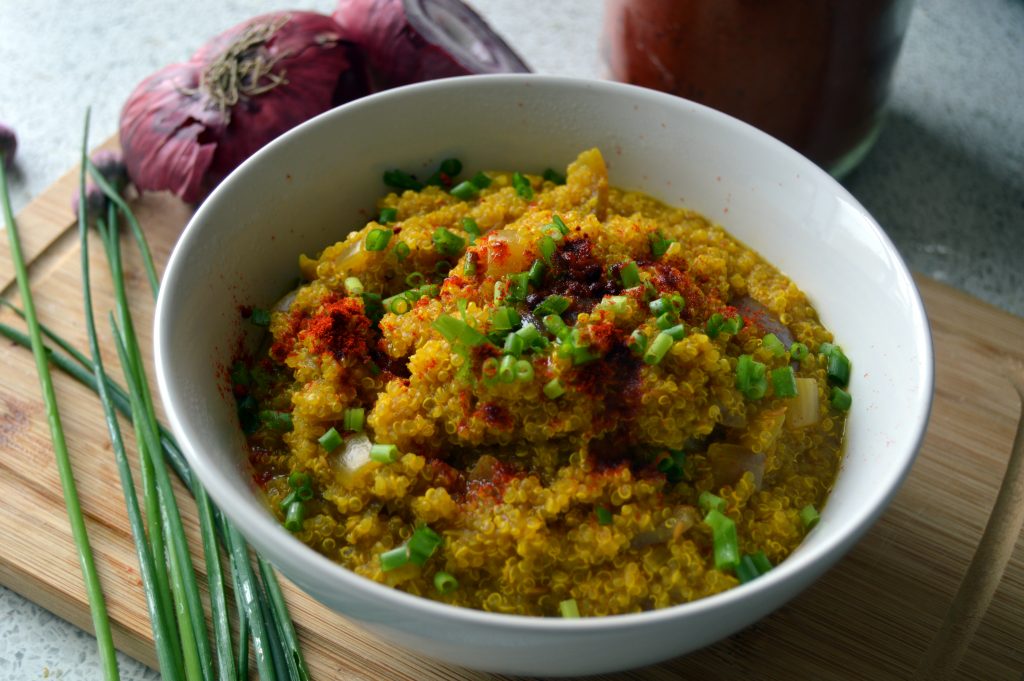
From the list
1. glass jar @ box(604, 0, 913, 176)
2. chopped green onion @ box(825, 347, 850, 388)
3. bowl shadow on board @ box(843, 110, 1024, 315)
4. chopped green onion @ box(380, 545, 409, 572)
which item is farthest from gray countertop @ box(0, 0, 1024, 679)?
chopped green onion @ box(380, 545, 409, 572)

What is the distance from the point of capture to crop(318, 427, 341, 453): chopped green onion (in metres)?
2.24

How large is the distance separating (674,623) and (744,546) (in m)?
0.43

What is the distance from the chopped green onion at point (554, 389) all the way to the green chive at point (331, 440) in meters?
0.50

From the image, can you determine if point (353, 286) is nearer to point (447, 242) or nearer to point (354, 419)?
point (447, 242)

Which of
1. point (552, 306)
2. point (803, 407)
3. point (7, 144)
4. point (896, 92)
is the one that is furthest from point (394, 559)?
point (896, 92)

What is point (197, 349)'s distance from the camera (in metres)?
2.35

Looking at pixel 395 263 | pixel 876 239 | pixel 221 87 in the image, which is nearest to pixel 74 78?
pixel 221 87

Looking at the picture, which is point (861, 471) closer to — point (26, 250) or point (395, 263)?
point (395, 263)

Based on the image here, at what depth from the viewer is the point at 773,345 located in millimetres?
2424

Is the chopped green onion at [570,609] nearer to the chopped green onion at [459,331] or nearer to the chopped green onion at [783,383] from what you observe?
the chopped green onion at [459,331]

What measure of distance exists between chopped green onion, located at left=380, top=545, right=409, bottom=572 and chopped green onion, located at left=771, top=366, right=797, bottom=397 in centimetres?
96

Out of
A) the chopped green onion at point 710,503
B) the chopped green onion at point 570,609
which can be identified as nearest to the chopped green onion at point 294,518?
the chopped green onion at point 570,609

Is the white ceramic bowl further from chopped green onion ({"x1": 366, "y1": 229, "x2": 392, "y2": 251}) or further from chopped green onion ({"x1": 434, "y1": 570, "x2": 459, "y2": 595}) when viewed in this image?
chopped green onion ({"x1": 366, "y1": 229, "x2": 392, "y2": 251})

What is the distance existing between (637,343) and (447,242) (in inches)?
25.1
